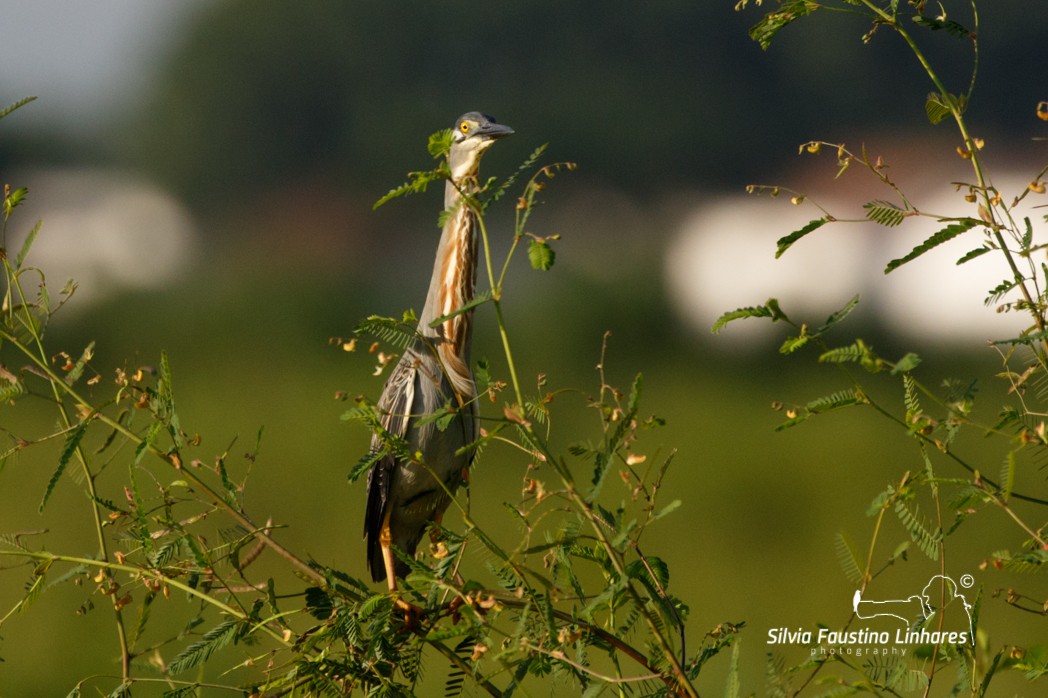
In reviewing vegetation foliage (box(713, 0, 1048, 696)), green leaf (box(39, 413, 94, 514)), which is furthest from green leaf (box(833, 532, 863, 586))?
green leaf (box(39, 413, 94, 514))

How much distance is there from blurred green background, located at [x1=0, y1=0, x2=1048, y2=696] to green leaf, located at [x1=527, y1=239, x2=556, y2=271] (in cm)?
59

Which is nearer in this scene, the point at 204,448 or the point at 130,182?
the point at 204,448

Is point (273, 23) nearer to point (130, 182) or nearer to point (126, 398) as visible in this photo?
point (130, 182)

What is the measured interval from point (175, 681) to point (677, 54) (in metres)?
26.1

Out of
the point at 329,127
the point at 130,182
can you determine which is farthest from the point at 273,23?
the point at 130,182

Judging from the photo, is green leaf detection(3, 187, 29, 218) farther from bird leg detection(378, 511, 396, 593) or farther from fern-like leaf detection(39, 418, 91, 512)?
bird leg detection(378, 511, 396, 593)

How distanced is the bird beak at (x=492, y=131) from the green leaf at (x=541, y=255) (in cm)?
124

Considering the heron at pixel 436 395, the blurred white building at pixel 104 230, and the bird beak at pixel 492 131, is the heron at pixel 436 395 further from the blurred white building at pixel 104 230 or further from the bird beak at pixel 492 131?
the blurred white building at pixel 104 230

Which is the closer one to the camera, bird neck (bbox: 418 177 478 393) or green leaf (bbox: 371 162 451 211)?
green leaf (bbox: 371 162 451 211)

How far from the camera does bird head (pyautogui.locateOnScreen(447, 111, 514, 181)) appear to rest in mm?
2480

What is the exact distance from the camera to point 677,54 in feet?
87.2

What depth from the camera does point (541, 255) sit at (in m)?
1.23

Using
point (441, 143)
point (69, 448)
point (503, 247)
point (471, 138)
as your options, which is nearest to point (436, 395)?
point (471, 138)

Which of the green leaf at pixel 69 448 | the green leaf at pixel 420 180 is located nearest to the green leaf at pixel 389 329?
the green leaf at pixel 420 180
